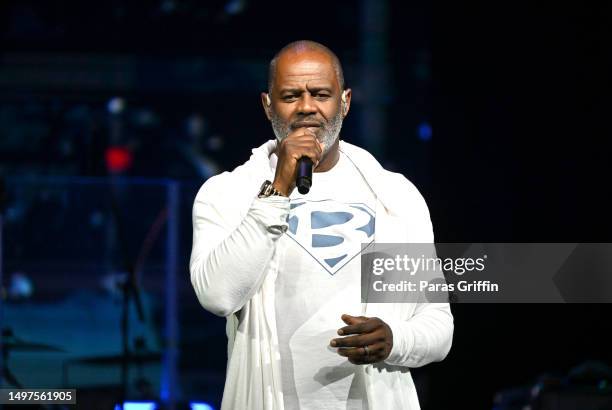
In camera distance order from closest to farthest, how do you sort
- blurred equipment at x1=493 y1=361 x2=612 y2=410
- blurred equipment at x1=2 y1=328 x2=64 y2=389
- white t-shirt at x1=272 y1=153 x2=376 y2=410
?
white t-shirt at x1=272 y1=153 x2=376 y2=410 < blurred equipment at x1=493 y1=361 x2=612 y2=410 < blurred equipment at x1=2 y1=328 x2=64 y2=389

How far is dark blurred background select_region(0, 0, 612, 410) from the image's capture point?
12.6 ft

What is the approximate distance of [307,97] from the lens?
2.10 meters

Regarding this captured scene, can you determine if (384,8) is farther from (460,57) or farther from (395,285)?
(395,285)

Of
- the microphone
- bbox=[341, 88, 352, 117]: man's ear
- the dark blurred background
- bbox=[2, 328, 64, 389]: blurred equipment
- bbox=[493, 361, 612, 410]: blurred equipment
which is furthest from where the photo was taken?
bbox=[2, 328, 64, 389]: blurred equipment

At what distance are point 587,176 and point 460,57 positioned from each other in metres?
0.73

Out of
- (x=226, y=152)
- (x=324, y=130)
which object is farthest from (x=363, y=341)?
(x=226, y=152)

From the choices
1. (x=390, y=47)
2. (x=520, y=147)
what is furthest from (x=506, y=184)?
(x=390, y=47)

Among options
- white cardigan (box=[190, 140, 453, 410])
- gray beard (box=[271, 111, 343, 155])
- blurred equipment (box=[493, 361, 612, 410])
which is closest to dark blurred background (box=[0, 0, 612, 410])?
blurred equipment (box=[493, 361, 612, 410])

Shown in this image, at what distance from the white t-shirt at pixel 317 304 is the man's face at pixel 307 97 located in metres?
0.19

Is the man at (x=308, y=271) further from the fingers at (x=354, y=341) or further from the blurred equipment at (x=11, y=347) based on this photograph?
the blurred equipment at (x=11, y=347)

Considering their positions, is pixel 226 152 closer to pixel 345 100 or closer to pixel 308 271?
pixel 345 100

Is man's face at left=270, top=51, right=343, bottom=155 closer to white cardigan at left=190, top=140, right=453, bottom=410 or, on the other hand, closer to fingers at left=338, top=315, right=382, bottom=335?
white cardigan at left=190, top=140, right=453, bottom=410

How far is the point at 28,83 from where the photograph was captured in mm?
6848

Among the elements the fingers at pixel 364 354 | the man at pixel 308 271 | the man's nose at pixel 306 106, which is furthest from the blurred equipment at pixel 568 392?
the man's nose at pixel 306 106
